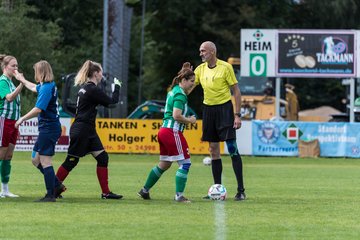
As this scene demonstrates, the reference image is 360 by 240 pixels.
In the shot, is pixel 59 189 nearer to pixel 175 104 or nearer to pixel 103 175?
pixel 103 175

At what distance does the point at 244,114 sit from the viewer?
3678cm

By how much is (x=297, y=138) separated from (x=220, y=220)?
1898cm

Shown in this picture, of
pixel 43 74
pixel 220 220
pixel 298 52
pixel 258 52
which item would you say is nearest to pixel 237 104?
pixel 43 74

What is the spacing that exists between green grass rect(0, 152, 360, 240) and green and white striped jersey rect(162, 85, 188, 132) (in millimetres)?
1017

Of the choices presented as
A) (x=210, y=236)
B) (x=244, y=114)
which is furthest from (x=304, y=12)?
(x=210, y=236)

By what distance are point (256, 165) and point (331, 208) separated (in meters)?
12.8

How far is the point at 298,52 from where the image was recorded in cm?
3325

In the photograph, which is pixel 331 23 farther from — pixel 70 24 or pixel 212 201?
pixel 212 201

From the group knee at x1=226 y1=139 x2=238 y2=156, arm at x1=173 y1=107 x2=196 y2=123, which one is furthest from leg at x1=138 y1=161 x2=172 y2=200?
knee at x1=226 y1=139 x2=238 y2=156

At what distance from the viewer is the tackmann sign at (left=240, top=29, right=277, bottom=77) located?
33094 millimetres

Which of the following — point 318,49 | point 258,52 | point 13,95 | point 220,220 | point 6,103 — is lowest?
point 220,220

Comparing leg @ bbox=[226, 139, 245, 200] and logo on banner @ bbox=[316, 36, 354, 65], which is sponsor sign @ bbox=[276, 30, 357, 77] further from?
leg @ bbox=[226, 139, 245, 200]

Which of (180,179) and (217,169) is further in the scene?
(217,169)

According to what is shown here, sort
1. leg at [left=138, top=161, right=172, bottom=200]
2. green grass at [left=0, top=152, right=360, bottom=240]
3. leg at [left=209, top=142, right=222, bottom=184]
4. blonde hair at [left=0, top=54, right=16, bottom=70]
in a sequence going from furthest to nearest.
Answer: leg at [left=209, top=142, right=222, bottom=184] → blonde hair at [left=0, top=54, right=16, bottom=70] → leg at [left=138, top=161, right=172, bottom=200] → green grass at [left=0, top=152, right=360, bottom=240]
